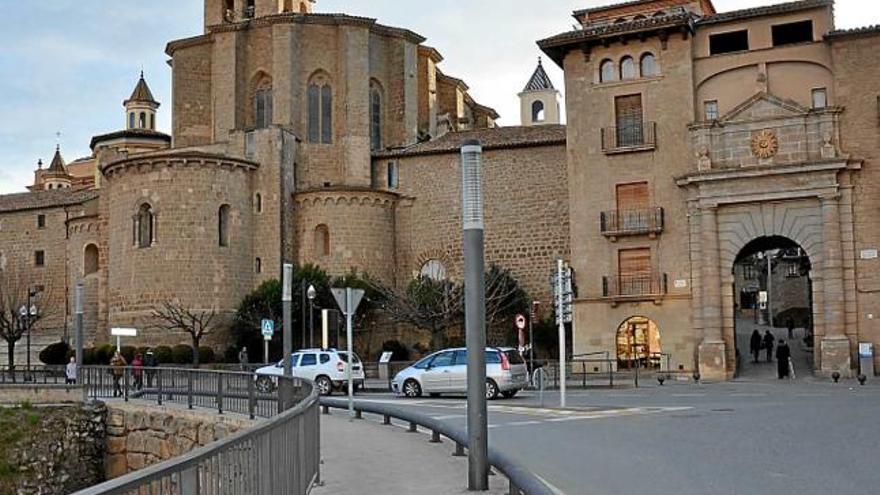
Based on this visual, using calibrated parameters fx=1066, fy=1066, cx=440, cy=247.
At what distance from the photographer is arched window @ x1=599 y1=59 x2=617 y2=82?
39938mm

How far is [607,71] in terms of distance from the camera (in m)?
40.1

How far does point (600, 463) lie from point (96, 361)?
4204 centimetres

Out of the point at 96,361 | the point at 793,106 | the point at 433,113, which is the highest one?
the point at 433,113

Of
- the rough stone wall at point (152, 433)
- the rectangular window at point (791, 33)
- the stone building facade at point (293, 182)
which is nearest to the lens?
the rough stone wall at point (152, 433)

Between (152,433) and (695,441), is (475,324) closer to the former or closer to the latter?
(695,441)

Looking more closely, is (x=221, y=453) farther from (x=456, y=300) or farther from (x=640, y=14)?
(x=640, y=14)

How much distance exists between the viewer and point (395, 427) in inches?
742

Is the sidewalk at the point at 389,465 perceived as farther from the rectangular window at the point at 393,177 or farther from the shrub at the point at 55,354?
the shrub at the point at 55,354

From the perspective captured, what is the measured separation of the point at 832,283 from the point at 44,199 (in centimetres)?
4980

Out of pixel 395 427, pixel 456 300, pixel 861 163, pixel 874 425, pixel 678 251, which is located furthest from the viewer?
pixel 456 300

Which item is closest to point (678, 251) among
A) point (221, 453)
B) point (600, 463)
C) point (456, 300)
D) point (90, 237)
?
point (456, 300)

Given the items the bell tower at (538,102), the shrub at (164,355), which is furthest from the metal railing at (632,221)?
the bell tower at (538,102)

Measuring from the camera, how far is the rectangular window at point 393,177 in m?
56.9

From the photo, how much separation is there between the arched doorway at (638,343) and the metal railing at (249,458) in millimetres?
21965
